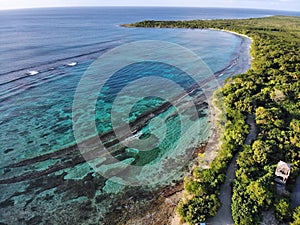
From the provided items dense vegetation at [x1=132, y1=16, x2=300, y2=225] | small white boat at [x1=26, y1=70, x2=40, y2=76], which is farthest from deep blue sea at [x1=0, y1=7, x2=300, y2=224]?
dense vegetation at [x1=132, y1=16, x2=300, y2=225]

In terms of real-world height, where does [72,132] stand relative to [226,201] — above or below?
above

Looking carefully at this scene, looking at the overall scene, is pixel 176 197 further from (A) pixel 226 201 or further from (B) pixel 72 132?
(B) pixel 72 132

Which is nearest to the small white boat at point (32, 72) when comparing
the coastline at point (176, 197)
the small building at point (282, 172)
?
the coastline at point (176, 197)

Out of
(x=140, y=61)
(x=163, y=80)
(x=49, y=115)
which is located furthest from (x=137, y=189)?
(x=140, y=61)

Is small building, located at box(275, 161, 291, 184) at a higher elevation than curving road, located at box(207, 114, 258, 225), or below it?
higher

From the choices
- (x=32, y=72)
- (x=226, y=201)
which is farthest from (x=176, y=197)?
(x=32, y=72)

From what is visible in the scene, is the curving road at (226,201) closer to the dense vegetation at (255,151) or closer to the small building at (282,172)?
the dense vegetation at (255,151)

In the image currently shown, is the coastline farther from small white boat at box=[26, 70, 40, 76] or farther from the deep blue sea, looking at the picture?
small white boat at box=[26, 70, 40, 76]

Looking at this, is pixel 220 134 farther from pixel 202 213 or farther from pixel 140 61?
pixel 140 61
